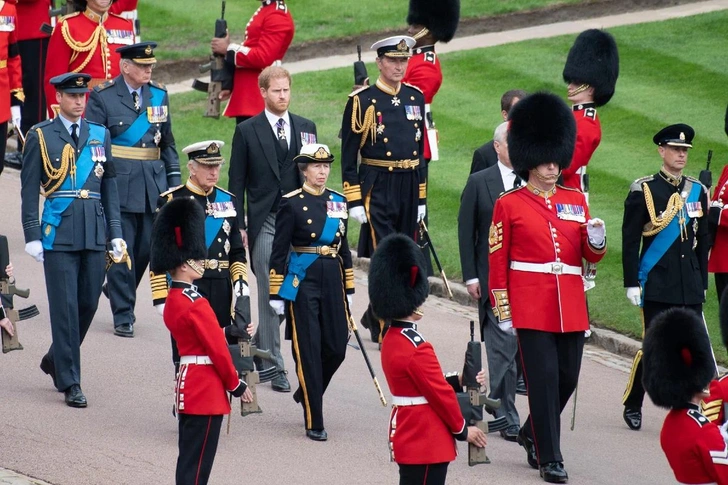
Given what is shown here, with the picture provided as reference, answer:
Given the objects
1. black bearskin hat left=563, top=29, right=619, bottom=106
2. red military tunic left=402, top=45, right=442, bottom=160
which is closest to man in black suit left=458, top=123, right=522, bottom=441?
black bearskin hat left=563, top=29, right=619, bottom=106

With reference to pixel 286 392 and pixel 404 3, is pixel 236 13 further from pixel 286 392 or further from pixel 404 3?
pixel 286 392

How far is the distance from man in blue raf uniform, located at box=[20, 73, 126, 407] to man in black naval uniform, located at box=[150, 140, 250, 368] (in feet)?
2.22

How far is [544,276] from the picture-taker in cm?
877

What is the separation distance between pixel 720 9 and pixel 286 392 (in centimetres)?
1156

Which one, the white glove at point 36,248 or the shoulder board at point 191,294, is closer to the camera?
the shoulder board at point 191,294

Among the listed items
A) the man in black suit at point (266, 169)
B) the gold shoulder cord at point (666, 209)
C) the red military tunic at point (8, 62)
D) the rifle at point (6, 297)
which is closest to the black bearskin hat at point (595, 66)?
the gold shoulder cord at point (666, 209)

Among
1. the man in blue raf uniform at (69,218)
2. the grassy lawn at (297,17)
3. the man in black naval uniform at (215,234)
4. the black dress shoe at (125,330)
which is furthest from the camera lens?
the grassy lawn at (297,17)

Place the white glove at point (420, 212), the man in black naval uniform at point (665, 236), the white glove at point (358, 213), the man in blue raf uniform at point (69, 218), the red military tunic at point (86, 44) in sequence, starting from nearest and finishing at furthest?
1. the man in blue raf uniform at point (69, 218)
2. the man in black naval uniform at point (665, 236)
3. the white glove at point (358, 213)
4. the white glove at point (420, 212)
5. the red military tunic at point (86, 44)

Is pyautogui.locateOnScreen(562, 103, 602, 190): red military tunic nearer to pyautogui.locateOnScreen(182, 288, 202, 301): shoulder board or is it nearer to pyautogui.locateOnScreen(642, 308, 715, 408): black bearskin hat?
pyautogui.locateOnScreen(642, 308, 715, 408): black bearskin hat

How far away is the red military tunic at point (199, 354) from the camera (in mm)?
7727

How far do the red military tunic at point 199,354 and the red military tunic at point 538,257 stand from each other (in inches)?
69.8

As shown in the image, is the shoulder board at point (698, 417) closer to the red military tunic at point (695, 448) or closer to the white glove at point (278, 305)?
the red military tunic at point (695, 448)

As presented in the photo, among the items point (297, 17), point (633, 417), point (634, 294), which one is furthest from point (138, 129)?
point (297, 17)

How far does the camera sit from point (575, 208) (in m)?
8.88
